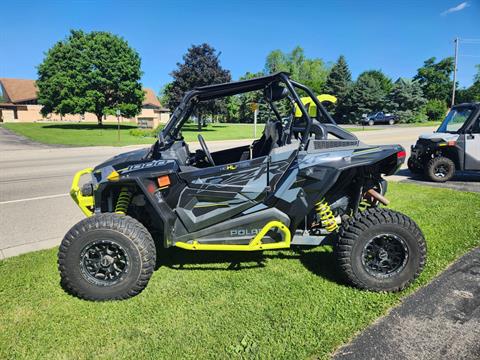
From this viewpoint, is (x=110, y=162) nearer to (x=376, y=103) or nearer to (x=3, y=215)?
(x=3, y=215)

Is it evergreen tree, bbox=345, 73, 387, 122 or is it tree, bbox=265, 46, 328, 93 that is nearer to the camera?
evergreen tree, bbox=345, 73, 387, 122

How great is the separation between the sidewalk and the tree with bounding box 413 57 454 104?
8312 cm

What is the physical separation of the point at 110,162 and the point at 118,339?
1774mm

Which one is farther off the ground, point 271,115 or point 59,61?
point 59,61

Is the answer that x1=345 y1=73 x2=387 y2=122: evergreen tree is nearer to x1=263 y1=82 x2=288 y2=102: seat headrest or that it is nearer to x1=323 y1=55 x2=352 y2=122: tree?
x1=323 y1=55 x2=352 y2=122: tree

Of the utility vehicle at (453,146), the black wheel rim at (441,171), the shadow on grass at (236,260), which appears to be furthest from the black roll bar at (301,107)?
the black wheel rim at (441,171)

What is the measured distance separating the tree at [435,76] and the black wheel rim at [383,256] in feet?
273

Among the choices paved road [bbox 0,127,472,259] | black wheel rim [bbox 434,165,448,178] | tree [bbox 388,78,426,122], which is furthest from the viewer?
tree [bbox 388,78,426,122]

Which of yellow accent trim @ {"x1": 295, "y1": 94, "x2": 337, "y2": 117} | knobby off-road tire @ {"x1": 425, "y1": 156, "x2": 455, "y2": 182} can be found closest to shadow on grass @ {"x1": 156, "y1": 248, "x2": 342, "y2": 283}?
yellow accent trim @ {"x1": 295, "y1": 94, "x2": 337, "y2": 117}

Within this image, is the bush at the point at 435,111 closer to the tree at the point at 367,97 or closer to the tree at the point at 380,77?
the tree at the point at 367,97

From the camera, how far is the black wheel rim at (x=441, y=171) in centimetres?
852

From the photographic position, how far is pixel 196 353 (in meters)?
2.52

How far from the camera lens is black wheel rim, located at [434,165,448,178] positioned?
852 cm

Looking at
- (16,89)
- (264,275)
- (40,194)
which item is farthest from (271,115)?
(16,89)
